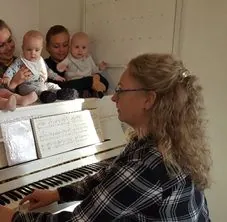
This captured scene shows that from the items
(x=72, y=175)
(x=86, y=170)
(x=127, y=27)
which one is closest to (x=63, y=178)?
(x=72, y=175)

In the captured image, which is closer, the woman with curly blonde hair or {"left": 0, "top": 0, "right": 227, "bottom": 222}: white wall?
the woman with curly blonde hair

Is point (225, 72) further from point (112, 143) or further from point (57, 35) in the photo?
point (57, 35)

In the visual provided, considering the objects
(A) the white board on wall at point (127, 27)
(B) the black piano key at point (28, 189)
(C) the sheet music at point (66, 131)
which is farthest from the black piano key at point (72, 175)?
(A) the white board on wall at point (127, 27)

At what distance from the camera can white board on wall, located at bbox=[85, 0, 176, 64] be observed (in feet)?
7.23

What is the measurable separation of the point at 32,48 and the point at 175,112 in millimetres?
1176

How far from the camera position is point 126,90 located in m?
1.11

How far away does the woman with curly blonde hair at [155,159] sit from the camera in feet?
3.20

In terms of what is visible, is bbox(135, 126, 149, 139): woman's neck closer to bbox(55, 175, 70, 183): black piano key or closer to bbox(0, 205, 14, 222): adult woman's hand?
bbox(0, 205, 14, 222): adult woman's hand

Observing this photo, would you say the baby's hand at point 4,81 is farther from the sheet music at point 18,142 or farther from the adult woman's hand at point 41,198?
the adult woman's hand at point 41,198

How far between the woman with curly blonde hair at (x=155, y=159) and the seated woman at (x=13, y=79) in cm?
57

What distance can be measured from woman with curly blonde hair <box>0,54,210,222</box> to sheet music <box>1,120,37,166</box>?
1.48 feet

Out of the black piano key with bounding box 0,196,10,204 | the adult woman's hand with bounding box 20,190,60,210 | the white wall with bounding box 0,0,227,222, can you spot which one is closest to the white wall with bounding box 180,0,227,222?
the white wall with bounding box 0,0,227,222

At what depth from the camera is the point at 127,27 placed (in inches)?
93.0

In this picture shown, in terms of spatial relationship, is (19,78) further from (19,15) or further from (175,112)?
(175,112)
